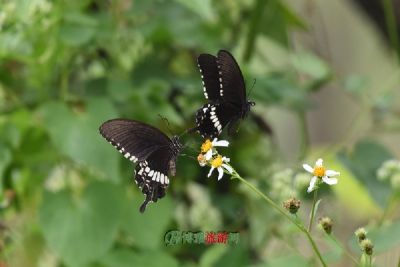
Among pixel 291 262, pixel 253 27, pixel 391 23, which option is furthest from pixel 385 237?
pixel 391 23

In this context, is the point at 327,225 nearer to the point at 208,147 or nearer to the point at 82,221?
the point at 208,147

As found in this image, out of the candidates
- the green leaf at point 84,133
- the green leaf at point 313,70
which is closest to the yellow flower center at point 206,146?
the green leaf at point 84,133

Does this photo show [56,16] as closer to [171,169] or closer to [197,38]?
[197,38]

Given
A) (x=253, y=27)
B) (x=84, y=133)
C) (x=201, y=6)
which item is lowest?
(x=84, y=133)

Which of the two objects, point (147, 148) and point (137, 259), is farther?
point (137, 259)

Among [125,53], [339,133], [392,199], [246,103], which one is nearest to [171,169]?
[246,103]
